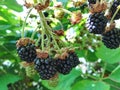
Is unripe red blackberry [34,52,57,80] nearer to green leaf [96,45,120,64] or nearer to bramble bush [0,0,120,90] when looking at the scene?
bramble bush [0,0,120,90]

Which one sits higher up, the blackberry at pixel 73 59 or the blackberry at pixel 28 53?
the blackberry at pixel 28 53

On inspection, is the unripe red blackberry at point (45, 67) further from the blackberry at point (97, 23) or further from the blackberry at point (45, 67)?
the blackberry at point (97, 23)

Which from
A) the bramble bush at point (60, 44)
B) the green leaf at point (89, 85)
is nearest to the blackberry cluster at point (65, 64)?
the bramble bush at point (60, 44)

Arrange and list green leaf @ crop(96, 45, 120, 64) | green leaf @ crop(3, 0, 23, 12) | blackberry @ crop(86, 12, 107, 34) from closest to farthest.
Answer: blackberry @ crop(86, 12, 107, 34), green leaf @ crop(96, 45, 120, 64), green leaf @ crop(3, 0, 23, 12)

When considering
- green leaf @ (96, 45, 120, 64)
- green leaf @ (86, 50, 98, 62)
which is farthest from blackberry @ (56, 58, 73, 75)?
green leaf @ (86, 50, 98, 62)

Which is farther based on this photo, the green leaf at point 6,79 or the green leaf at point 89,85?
the green leaf at point 6,79

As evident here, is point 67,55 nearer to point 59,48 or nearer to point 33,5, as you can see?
point 59,48

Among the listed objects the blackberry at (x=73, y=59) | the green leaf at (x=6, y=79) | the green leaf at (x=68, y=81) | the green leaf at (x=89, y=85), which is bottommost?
the green leaf at (x=89, y=85)

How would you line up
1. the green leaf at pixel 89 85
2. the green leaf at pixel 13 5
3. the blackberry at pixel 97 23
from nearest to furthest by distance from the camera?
the blackberry at pixel 97 23
the green leaf at pixel 89 85
the green leaf at pixel 13 5
